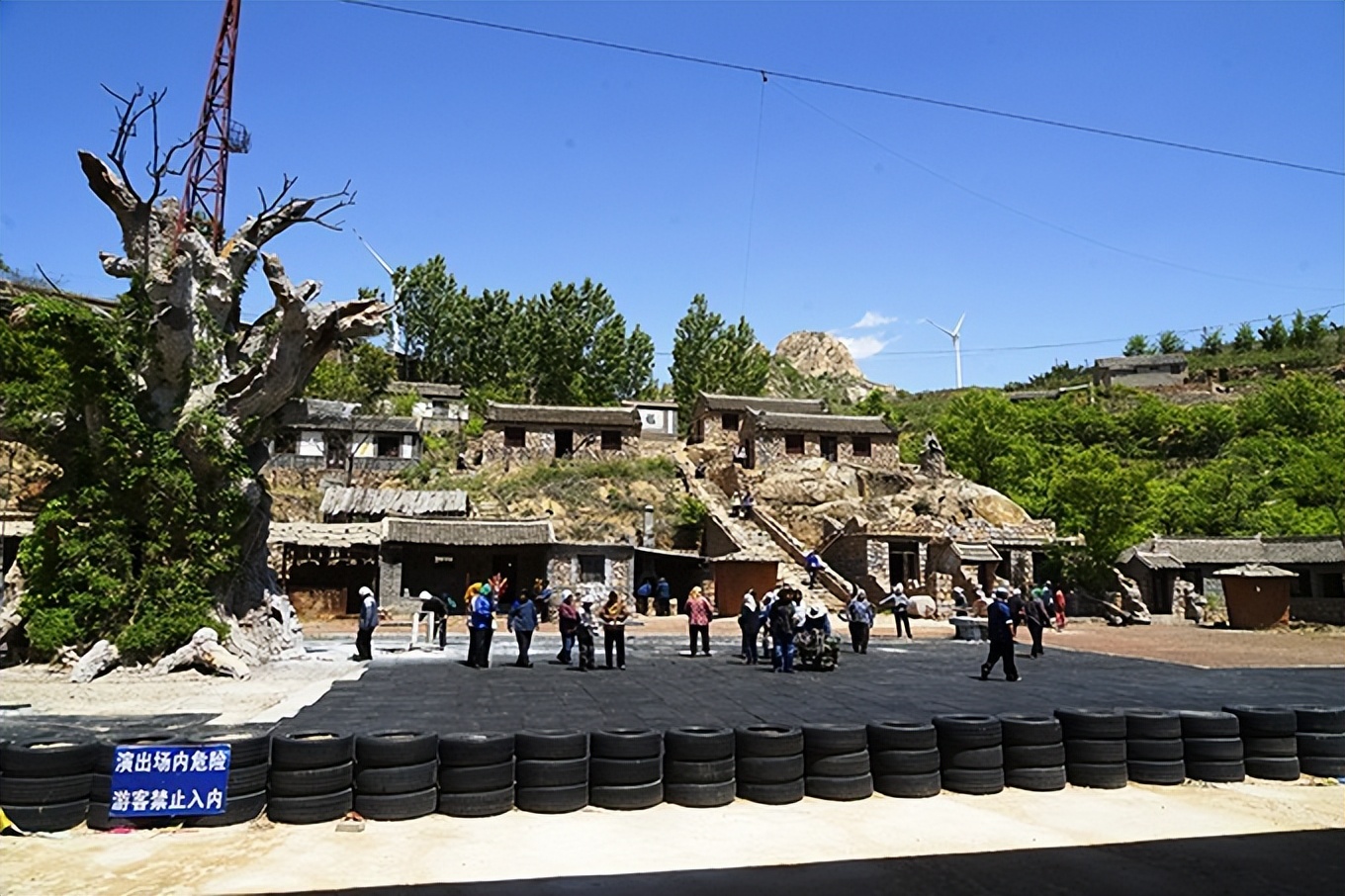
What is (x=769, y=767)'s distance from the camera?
8289mm

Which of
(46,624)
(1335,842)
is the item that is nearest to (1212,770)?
(1335,842)

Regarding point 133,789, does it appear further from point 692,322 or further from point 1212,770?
point 692,322

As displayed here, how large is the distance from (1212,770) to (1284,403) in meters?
71.6

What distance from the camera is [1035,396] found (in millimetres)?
92375

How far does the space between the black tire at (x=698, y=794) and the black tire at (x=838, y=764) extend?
0.86m

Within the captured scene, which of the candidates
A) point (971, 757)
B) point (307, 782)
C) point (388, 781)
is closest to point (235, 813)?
point (307, 782)

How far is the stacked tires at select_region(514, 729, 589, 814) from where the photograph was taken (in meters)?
7.89

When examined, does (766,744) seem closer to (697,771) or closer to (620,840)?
(697,771)

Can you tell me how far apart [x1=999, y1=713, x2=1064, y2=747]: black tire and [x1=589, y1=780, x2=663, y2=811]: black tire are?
382 cm

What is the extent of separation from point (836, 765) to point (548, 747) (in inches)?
112

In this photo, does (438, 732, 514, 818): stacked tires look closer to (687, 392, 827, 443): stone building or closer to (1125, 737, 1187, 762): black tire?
(1125, 737, 1187, 762): black tire

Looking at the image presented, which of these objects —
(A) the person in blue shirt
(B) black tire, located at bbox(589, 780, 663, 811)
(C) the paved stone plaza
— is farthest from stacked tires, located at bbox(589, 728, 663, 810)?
(A) the person in blue shirt

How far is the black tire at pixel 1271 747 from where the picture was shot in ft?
30.9

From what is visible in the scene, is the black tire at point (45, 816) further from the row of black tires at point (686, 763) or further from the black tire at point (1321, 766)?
the black tire at point (1321, 766)
